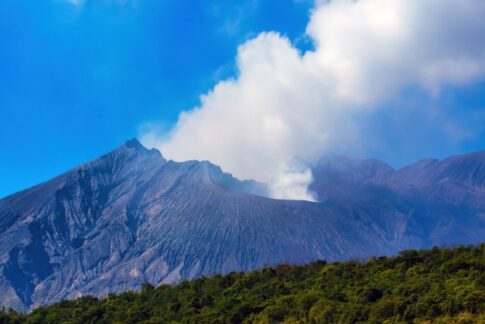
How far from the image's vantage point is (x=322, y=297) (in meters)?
49.0

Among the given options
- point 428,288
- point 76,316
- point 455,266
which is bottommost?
point 76,316

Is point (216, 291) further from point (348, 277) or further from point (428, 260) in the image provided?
point (428, 260)

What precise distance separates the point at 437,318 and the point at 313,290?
15.2 metres

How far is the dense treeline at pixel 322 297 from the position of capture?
41719 mm

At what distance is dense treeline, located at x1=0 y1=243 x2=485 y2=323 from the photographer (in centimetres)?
4172

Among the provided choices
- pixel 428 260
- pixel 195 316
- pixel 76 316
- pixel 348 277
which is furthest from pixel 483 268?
pixel 76 316

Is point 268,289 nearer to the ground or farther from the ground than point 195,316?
farther from the ground

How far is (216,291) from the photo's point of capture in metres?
63.5

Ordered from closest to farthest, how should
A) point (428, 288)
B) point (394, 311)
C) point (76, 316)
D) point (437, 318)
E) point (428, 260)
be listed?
1. point (437, 318)
2. point (394, 311)
3. point (428, 288)
4. point (428, 260)
5. point (76, 316)

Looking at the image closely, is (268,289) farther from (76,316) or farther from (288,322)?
(76,316)

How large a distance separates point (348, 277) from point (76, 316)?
87.5ft

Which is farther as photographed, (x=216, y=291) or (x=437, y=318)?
(x=216, y=291)

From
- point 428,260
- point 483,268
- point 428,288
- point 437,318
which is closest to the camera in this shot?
point 437,318

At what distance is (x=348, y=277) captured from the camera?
188 ft
